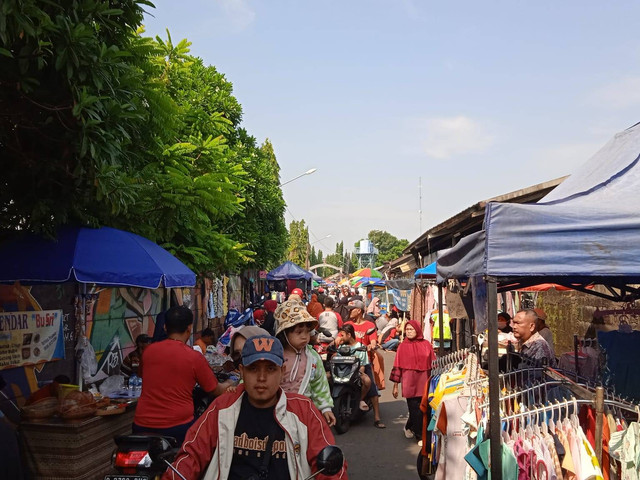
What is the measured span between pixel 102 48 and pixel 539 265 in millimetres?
3882

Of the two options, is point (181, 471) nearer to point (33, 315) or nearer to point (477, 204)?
point (33, 315)

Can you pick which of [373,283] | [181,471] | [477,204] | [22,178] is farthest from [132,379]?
[373,283]

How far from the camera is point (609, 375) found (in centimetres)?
626

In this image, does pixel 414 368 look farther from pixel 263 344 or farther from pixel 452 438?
pixel 263 344

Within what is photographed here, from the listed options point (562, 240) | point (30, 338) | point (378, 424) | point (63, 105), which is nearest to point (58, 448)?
point (30, 338)

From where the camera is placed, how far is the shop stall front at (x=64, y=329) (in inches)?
224

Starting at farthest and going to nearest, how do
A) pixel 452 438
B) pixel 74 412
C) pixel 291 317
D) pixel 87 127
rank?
pixel 74 412 < pixel 452 438 < pixel 87 127 < pixel 291 317

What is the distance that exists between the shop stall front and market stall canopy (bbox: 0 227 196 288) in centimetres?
1

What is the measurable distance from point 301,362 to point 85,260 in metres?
2.88

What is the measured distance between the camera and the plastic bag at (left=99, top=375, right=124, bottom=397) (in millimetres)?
7248

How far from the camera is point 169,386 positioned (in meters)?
4.73

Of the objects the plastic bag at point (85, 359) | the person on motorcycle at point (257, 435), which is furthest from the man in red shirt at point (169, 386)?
the plastic bag at point (85, 359)

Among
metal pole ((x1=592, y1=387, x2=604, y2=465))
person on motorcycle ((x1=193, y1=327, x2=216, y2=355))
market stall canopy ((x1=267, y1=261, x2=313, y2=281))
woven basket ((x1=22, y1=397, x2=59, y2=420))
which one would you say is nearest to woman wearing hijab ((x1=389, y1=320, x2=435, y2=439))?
person on motorcycle ((x1=193, y1=327, x2=216, y2=355))

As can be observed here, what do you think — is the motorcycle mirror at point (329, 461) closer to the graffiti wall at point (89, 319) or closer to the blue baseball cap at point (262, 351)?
the blue baseball cap at point (262, 351)
